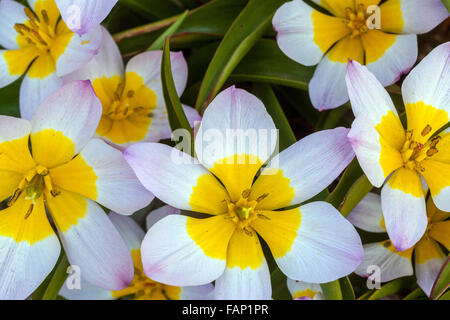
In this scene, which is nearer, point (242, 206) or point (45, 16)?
point (242, 206)

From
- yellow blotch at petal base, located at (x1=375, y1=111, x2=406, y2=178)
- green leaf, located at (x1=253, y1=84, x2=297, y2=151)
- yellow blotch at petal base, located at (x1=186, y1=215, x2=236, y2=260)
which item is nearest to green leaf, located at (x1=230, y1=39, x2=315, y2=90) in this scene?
green leaf, located at (x1=253, y1=84, x2=297, y2=151)

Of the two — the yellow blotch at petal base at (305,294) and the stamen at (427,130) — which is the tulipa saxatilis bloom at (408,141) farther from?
the yellow blotch at petal base at (305,294)

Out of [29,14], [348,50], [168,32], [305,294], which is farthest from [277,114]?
[29,14]

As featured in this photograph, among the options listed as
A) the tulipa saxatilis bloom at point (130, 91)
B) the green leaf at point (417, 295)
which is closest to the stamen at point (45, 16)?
the tulipa saxatilis bloom at point (130, 91)

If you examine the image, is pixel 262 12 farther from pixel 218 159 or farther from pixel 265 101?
pixel 218 159

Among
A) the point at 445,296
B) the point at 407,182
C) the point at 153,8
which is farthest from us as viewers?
the point at 153,8

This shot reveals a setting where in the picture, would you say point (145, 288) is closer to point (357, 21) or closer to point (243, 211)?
point (243, 211)

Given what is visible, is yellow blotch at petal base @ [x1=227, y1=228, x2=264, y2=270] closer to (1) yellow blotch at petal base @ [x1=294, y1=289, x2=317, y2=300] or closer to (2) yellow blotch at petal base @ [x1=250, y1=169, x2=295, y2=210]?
(2) yellow blotch at petal base @ [x1=250, y1=169, x2=295, y2=210]
